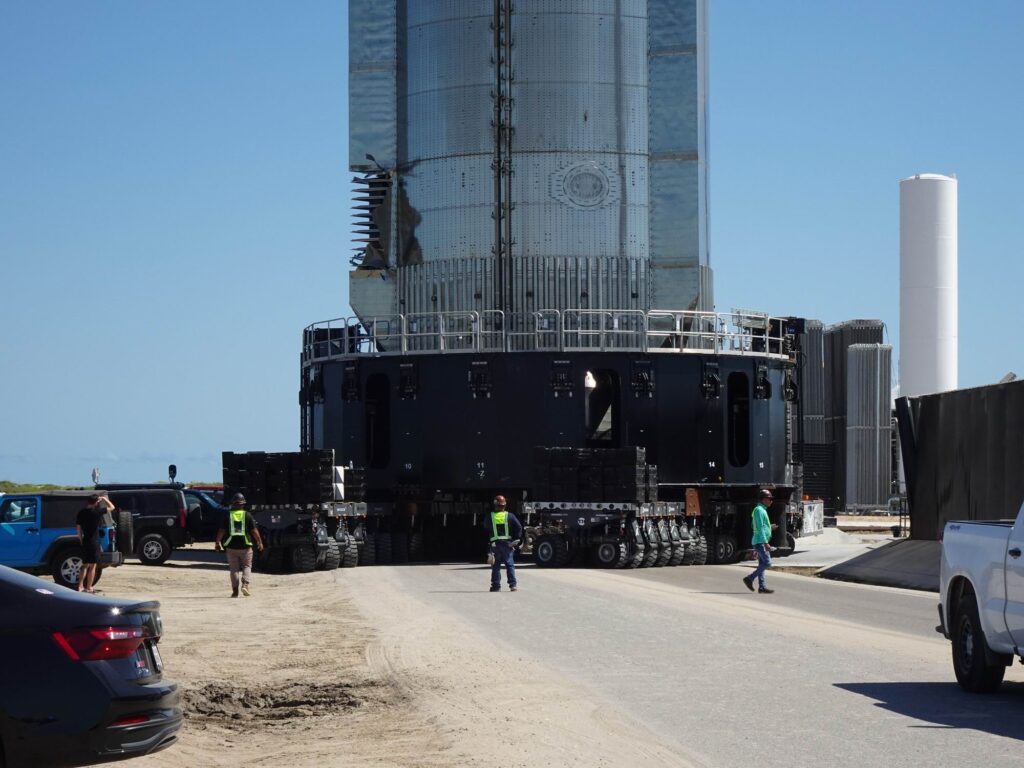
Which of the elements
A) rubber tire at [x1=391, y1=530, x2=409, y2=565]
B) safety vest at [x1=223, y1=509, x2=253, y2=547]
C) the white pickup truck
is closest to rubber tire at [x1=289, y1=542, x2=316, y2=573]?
rubber tire at [x1=391, y1=530, x2=409, y2=565]

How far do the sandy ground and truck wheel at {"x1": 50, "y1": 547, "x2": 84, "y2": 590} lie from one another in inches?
330

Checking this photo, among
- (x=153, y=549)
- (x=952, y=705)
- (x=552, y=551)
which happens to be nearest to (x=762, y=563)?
(x=552, y=551)

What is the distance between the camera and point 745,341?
46188 millimetres

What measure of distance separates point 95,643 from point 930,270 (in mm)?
76075

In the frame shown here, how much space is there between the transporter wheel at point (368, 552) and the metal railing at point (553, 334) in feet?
17.9

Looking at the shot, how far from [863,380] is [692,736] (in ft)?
263

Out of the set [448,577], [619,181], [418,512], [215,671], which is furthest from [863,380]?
[215,671]

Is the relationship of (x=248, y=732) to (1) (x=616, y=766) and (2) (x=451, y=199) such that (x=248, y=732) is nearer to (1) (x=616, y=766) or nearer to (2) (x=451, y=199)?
(1) (x=616, y=766)

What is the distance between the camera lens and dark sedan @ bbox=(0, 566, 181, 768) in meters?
9.36

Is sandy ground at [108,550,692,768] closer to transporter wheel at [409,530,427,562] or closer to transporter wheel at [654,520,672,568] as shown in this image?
transporter wheel at [654,520,672,568]

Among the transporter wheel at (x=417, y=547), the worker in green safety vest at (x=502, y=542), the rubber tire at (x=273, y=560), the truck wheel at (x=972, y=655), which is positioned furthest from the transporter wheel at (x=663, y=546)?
the truck wheel at (x=972, y=655)

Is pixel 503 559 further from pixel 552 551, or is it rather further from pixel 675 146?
pixel 675 146

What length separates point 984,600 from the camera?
14633 mm

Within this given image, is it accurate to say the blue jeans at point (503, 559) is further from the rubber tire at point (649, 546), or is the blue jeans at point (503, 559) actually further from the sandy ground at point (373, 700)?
the rubber tire at point (649, 546)
